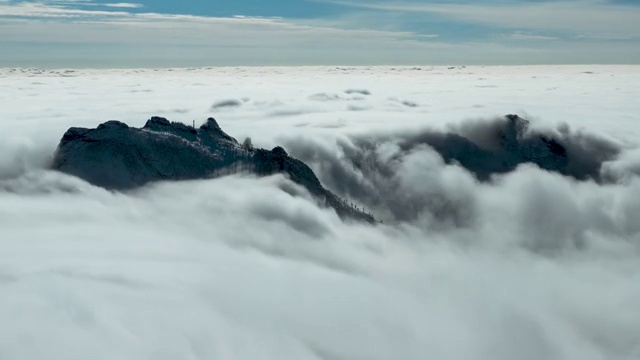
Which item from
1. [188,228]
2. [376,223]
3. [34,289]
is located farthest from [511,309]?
[34,289]

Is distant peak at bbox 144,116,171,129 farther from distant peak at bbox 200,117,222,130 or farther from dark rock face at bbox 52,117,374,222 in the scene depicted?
distant peak at bbox 200,117,222,130

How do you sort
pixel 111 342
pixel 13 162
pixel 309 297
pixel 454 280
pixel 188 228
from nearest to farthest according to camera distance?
1. pixel 111 342
2. pixel 309 297
3. pixel 188 228
4. pixel 454 280
5. pixel 13 162

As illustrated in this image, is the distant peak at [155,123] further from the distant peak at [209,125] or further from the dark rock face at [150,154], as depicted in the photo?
the distant peak at [209,125]

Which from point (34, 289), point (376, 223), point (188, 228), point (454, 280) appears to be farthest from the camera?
point (376, 223)

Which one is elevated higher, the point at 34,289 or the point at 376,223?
the point at 34,289

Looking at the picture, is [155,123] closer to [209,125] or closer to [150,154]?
[150,154]

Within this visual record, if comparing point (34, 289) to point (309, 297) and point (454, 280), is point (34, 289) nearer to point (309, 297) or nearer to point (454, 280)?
point (309, 297)

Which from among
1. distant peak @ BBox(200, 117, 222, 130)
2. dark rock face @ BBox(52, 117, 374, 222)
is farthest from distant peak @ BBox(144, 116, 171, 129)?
distant peak @ BBox(200, 117, 222, 130)

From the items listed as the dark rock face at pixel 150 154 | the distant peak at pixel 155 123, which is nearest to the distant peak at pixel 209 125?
the dark rock face at pixel 150 154
